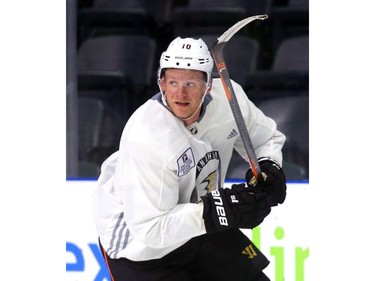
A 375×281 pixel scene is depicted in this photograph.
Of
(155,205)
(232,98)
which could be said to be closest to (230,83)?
(232,98)

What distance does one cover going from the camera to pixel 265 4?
12.1 feet

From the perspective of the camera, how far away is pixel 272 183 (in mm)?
3113

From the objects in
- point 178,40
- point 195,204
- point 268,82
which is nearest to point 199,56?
point 178,40

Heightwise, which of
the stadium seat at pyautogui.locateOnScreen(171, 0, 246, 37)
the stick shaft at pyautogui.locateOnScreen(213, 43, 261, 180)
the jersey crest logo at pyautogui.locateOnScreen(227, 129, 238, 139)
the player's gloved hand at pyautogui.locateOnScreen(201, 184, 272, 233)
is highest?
the stadium seat at pyautogui.locateOnScreen(171, 0, 246, 37)

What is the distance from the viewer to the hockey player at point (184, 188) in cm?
293

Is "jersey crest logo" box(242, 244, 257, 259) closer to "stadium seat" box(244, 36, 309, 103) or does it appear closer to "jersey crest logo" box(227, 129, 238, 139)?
"jersey crest logo" box(227, 129, 238, 139)

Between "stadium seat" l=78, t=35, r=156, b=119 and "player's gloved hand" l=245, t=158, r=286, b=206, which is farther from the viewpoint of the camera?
"stadium seat" l=78, t=35, r=156, b=119

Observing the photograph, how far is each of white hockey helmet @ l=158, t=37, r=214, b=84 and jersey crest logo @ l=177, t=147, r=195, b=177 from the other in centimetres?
20

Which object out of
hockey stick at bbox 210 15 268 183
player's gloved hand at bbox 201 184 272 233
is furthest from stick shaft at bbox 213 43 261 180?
player's gloved hand at bbox 201 184 272 233

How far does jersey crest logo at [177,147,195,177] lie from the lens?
2969mm

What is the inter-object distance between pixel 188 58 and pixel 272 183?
418 mm

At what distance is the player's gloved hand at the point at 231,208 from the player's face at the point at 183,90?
228 mm

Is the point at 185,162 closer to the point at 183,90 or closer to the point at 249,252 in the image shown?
the point at 183,90
